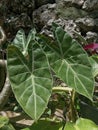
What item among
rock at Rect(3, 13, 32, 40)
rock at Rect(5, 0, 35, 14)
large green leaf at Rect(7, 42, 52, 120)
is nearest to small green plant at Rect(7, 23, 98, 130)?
large green leaf at Rect(7, 42, 52, 120)

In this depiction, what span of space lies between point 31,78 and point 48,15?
228cm

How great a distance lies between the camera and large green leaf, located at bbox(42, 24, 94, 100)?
2.81 ft

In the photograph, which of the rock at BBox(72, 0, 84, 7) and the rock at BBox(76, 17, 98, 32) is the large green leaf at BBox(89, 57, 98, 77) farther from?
the rock at BBox(72, 0, 84, 7)

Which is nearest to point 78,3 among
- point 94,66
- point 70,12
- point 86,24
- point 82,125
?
point 70,12

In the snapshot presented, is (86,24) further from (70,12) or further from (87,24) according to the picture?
(70,12)

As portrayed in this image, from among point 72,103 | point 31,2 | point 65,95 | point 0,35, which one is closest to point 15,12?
point 31,2

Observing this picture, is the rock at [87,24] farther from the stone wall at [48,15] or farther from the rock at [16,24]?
the rock at [16,24]

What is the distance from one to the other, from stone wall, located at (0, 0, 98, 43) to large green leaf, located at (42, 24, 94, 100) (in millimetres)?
2051

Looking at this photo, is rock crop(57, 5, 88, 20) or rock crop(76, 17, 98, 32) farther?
rock crop(57, 5, 88, 20)

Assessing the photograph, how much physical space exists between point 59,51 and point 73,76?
3.3 inches

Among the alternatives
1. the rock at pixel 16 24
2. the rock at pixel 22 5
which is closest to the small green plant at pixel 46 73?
the rock at pixel 16 24

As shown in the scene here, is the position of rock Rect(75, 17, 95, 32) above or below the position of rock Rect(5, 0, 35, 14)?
below

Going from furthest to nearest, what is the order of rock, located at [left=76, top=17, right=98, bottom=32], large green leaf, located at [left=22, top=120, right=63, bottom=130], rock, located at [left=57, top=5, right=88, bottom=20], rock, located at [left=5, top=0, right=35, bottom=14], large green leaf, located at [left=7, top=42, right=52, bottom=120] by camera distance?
rock, located at [left=5, top=0, right=35, bottom=14], rock, located at [left=57, top=5, right=88, bottom=20], rock, located at [left=76, top=17, right=98, bottom=32], large green leaf, located at [left=22, top=120, right=63, bottom=130], large green leaf, located at [left=7, top=42, right=52, bottom=120]

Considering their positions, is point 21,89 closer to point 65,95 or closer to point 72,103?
point 72,103
